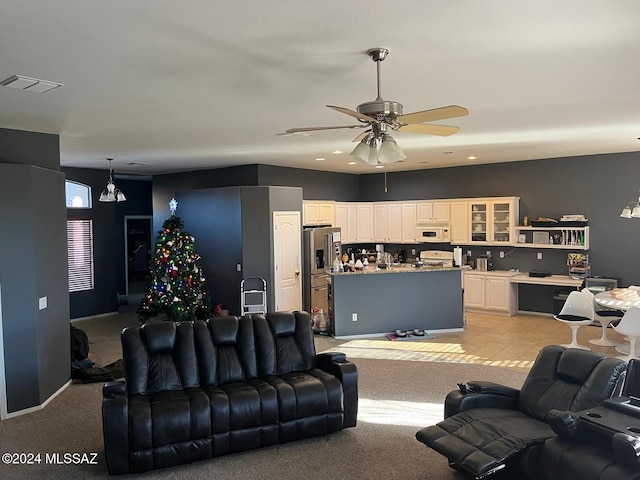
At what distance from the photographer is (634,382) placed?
345 cm

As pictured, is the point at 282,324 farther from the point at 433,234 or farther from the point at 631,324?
the point at 433,234

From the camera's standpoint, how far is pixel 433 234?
10406 mm

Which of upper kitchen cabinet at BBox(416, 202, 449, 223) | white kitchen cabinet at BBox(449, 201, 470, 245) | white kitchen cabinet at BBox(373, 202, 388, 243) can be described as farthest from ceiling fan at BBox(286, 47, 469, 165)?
white kitchen cabinet at BBox(373, 202, 388, 243)

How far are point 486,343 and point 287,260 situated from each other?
3667 mm

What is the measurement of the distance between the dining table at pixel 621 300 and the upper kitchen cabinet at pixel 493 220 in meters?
2.68

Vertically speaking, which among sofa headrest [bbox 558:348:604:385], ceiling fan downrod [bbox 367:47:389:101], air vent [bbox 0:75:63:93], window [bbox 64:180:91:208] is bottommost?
sofa headrest [bbox 558:348:604:385]

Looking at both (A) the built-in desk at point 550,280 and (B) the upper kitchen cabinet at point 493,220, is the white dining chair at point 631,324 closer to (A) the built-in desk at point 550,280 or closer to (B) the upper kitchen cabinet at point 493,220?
(A) the built-in desk at point 550,280

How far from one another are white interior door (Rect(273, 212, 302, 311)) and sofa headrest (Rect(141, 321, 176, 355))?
452cm

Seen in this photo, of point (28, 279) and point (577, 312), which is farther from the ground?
point (28, 279)

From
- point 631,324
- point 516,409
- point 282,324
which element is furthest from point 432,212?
point 516,409

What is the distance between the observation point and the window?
9602mm

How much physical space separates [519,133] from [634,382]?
12.1 ft

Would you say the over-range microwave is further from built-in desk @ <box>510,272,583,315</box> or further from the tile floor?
the tile floor

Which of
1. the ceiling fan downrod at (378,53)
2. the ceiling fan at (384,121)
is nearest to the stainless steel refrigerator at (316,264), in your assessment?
the ceiling fan at (384,121)
